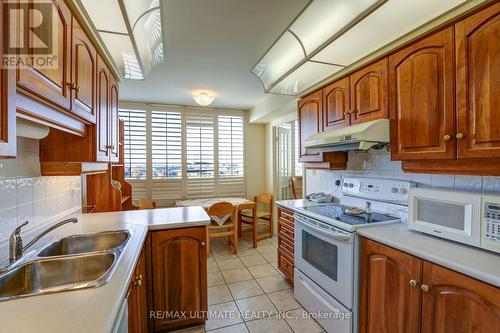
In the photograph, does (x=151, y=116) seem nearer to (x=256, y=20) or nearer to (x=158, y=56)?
(x=158, y=56)

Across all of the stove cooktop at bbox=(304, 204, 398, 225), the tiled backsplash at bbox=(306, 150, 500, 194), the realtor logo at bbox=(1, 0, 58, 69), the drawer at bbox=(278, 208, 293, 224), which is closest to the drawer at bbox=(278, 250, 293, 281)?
the drawer at bbox=(278, 208, 293, 224)

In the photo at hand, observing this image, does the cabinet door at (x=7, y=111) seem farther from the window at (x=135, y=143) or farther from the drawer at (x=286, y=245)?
the window at (x=135, y=143)

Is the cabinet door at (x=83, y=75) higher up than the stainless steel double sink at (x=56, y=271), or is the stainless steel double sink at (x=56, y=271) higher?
the cabinet door at (x=83, y=75)

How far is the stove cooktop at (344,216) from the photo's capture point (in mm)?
1813

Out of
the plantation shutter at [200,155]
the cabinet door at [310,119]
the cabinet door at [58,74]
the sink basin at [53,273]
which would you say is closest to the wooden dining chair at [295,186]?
the plantation shutter at [200,155]

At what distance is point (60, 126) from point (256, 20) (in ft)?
4.77

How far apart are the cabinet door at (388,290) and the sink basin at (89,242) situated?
5.16ft

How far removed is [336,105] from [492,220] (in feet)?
4.55

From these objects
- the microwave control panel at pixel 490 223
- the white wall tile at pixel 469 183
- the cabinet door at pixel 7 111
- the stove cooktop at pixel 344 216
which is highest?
the cabinet door at pixel 7 111

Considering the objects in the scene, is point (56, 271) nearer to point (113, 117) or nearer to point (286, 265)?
point (113, 117)

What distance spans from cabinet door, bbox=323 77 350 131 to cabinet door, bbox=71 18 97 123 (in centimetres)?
193

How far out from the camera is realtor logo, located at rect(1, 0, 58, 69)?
0.77 meters

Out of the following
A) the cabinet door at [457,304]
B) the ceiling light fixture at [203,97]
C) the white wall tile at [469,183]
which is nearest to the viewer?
the cabinet door at [457,304]

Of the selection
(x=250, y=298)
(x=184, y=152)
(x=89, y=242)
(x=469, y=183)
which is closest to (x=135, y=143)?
(x=184, y=152)
